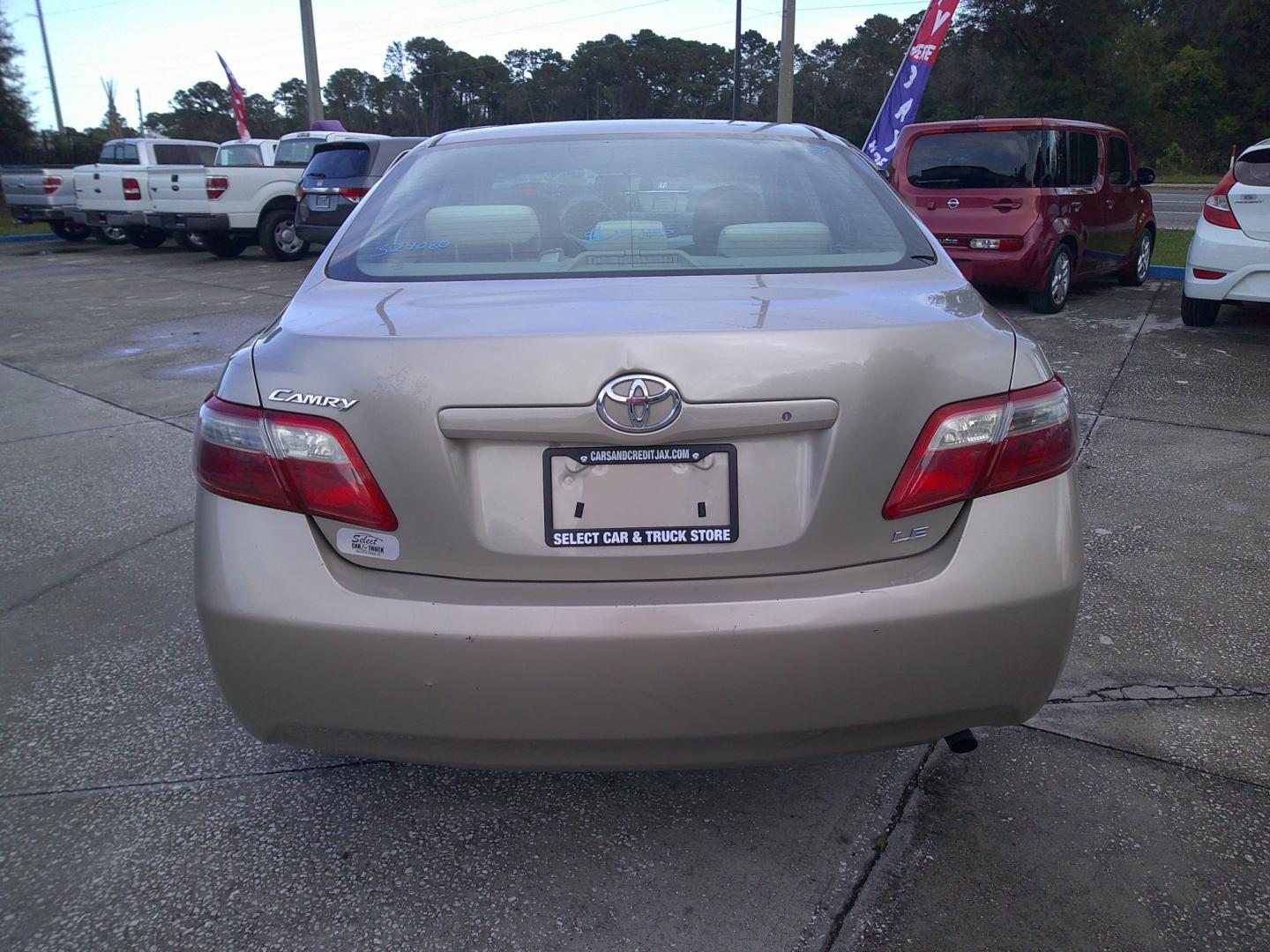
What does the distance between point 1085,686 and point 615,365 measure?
1984mm

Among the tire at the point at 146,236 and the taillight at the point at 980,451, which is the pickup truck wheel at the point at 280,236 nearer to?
the tire at the point at 146,236

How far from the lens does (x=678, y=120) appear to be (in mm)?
3326

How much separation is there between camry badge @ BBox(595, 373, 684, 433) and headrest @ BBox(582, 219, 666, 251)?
0.78 metres

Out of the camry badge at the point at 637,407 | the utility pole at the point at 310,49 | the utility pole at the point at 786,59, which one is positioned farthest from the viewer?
the utility pole at the point at 310,49

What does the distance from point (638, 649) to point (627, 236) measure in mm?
1141

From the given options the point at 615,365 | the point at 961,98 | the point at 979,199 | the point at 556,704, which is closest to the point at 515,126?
the point at 615,365

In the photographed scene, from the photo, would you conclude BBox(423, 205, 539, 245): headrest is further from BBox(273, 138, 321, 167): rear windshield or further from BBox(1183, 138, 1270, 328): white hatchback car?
BBox(273, 138, 321, 167): rear windshield

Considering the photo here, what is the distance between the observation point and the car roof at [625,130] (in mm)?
3076

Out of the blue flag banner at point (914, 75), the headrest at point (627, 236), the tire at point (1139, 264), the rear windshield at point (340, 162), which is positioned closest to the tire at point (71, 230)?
the rear windshield at point (340, 162)

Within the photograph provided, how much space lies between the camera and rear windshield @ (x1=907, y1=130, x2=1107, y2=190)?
9.19 m

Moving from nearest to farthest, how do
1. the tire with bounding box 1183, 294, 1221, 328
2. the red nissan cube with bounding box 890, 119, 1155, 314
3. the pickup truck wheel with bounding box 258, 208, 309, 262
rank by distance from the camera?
the tire with bounding box 1183, 294, 1221, 328 < the red nissan cube with bounding box 890, 119, 1155, 314 < the pickup truck wheel with bounding box 258, 208, 309, 262

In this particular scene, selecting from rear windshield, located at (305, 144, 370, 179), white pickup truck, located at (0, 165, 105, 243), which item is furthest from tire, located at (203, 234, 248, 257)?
white pickup truck, located at (0, 165, 105, 243)

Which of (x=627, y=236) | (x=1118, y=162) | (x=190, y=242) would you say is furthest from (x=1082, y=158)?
(x=190, y=242)

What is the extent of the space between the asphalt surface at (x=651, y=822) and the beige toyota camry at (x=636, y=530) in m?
0.41
